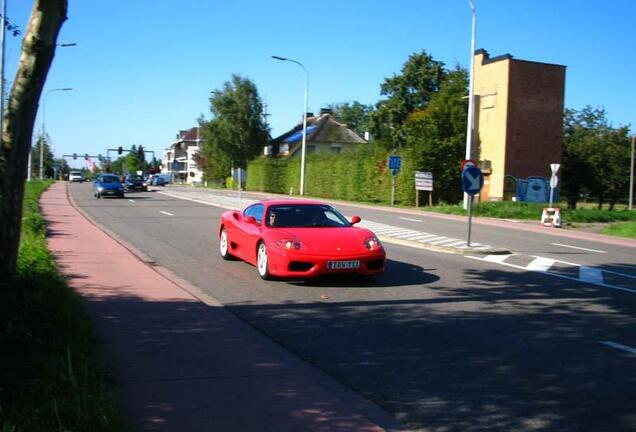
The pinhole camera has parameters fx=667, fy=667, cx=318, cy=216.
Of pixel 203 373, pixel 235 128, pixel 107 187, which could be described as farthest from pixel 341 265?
pixel 235 128

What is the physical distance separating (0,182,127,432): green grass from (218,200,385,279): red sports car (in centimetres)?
376

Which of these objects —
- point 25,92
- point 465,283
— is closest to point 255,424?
point 25,92

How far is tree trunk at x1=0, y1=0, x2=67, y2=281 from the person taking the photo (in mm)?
6121

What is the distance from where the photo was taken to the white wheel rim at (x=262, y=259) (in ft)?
34.1

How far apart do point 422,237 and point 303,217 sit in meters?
7.70

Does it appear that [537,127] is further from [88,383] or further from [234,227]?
[88,383]

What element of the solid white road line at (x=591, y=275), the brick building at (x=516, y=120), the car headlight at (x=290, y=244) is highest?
the brick building at (x=516, y=120)

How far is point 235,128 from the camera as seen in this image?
81125 millimetres

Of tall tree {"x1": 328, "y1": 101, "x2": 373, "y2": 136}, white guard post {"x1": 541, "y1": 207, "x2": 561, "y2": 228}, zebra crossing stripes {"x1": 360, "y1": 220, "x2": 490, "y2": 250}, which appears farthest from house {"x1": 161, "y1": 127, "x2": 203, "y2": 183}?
zebra crossing stripes {"x1": 360, "y1": 220, "x2": 490, "y2": 250}

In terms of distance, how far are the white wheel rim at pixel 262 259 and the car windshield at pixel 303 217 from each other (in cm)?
49

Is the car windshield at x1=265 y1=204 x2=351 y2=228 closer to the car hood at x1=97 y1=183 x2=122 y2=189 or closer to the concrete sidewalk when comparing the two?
the concrete sidewalk

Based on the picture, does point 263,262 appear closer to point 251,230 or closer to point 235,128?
Answer: point 251,230

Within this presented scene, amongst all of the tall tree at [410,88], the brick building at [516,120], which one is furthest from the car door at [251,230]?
the tall tree at [410,88]

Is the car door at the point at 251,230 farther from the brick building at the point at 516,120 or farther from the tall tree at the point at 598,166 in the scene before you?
the tall tree at the point at 598,166
